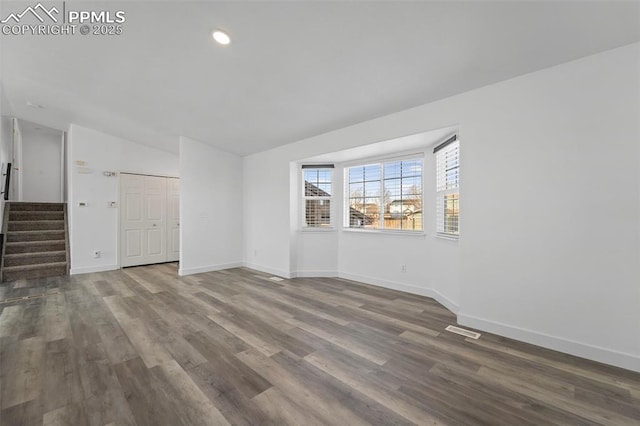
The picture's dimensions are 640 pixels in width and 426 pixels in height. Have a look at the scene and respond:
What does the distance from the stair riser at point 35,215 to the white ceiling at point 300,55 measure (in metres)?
3.07

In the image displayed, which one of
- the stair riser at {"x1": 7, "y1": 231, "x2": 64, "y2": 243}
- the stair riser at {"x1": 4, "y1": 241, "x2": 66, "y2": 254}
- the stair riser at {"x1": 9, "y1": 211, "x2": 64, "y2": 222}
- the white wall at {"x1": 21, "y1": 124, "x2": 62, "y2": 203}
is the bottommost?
the stair riser at {"x1": 4, "y1": 241, "x2": 66, "y2": 254}

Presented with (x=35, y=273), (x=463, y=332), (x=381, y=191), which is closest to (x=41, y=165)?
(x=35, y=273)

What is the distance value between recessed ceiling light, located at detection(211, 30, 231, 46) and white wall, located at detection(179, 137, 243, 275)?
11.1 feet

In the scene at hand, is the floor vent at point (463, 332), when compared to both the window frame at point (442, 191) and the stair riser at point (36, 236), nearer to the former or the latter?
the window frame at point (442, 191)

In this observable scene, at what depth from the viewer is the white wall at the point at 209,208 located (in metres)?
5.31

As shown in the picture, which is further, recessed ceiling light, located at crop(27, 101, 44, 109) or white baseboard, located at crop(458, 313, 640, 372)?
recessed ceiling light, located at crop(27, 101, 44, 109)

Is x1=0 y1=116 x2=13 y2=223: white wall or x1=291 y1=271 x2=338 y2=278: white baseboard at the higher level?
x1=0 y1=116 x2=13 y2=223: white wall

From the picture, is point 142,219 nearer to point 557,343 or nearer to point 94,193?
point 94,193

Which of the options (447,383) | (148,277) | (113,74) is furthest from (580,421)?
(148,277)

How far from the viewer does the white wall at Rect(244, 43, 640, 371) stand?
2.08 m

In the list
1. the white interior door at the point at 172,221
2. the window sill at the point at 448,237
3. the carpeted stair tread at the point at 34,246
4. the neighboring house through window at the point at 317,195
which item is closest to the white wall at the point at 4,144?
the carpeted stair tread at the point at 34,246

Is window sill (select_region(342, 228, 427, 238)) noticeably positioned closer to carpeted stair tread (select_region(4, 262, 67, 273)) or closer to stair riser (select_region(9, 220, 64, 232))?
carpeted stair tread (select_region(4, 262, 67, 273))

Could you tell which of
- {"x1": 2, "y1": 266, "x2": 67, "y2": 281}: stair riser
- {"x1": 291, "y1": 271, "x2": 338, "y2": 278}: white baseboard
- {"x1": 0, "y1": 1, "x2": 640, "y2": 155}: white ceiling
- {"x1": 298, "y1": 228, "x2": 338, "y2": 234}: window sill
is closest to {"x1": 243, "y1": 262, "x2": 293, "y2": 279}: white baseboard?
{"x1": 291, "y1": 271, "x2": 338, "y2": 278}: white baseboard

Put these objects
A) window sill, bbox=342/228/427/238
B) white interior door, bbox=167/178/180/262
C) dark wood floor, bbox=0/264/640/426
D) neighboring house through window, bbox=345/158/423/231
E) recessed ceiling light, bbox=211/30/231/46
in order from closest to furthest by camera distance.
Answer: dark wood floor, bbox=0/264/640/426, recessed ceiling light, bbox=211/30/231/46, window sill, bbox=342/228/427/238, neighboring house through window, bbox=345/158/423/231, white interior door, bbox=167/178/180/262
